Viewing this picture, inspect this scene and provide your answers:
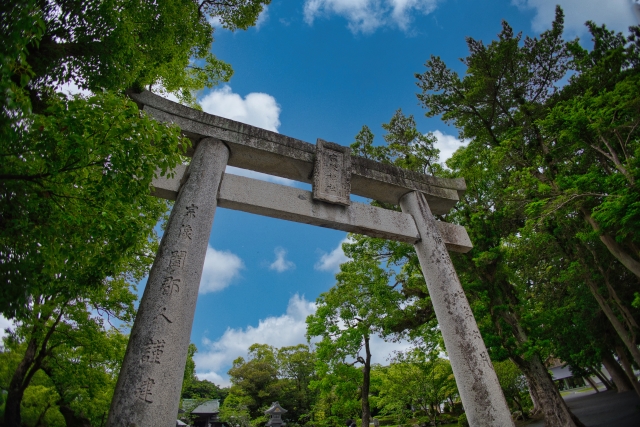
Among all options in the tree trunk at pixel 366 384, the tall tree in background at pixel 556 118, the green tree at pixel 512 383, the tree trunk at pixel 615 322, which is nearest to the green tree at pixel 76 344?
the tree trunk at pixel 366 384

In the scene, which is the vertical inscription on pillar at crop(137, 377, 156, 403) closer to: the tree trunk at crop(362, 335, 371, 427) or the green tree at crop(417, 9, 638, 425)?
the green tree at crop(417, 9, 638, 425)

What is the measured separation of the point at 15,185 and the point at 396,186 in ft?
16.5

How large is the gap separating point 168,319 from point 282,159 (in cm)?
290

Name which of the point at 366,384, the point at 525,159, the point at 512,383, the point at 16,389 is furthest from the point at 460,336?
the point at 512,383

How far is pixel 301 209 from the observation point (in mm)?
4809

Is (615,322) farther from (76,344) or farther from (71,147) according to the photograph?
(76,344)

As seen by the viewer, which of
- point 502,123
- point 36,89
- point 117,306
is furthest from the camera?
point 502,123

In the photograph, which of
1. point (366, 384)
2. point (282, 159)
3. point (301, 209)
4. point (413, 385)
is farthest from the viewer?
point (413, 385)

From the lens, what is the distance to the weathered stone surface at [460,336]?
4059 mm

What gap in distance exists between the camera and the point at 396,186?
595 cm

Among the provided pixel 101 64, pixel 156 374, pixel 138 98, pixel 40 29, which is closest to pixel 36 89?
pixel 101 64

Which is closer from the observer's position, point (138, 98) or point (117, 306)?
point (138, 98)

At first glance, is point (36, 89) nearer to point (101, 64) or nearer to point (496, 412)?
point (101, 64)

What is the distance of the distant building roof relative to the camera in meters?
26.2
